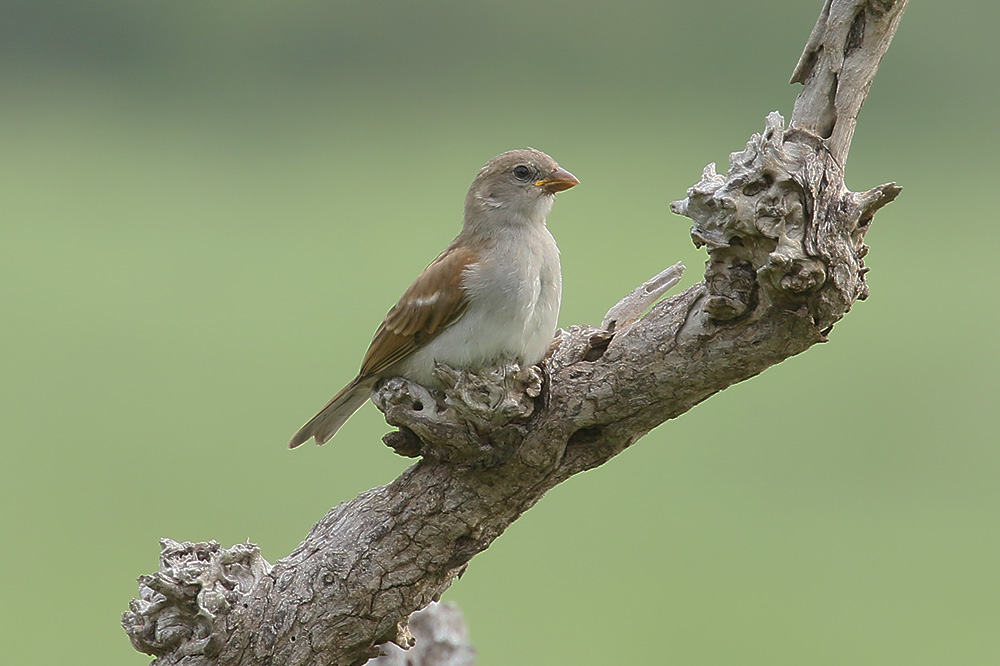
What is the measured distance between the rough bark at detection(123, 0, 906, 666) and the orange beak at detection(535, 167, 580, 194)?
411mm

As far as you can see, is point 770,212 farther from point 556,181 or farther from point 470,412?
point 556,181

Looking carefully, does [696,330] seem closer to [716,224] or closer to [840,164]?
[716,224]

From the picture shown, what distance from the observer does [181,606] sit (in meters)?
2.24

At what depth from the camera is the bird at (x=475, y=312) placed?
90.0 inches

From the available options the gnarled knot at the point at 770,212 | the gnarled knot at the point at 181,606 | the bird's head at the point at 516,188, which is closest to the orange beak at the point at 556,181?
the bird's head at the point at 516,188

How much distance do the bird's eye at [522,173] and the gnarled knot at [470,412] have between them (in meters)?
0.62

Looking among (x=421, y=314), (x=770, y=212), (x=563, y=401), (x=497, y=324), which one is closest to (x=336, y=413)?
(x=421, y=314)

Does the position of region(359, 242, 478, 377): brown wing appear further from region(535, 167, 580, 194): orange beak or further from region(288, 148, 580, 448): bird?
region(535, 167, 580, 194): orange beak

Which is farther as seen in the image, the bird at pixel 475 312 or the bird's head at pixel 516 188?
the bird's head at pixel 516 188

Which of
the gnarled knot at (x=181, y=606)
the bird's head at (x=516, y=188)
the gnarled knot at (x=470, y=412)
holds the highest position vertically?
the bird's head at (x=516, y=188)

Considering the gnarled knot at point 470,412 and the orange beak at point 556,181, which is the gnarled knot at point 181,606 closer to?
the gnarled knot at point 470,412

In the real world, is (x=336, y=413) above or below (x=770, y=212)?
above

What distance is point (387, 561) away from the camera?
2227mm

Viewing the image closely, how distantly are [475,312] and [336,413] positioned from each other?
0.46 m
